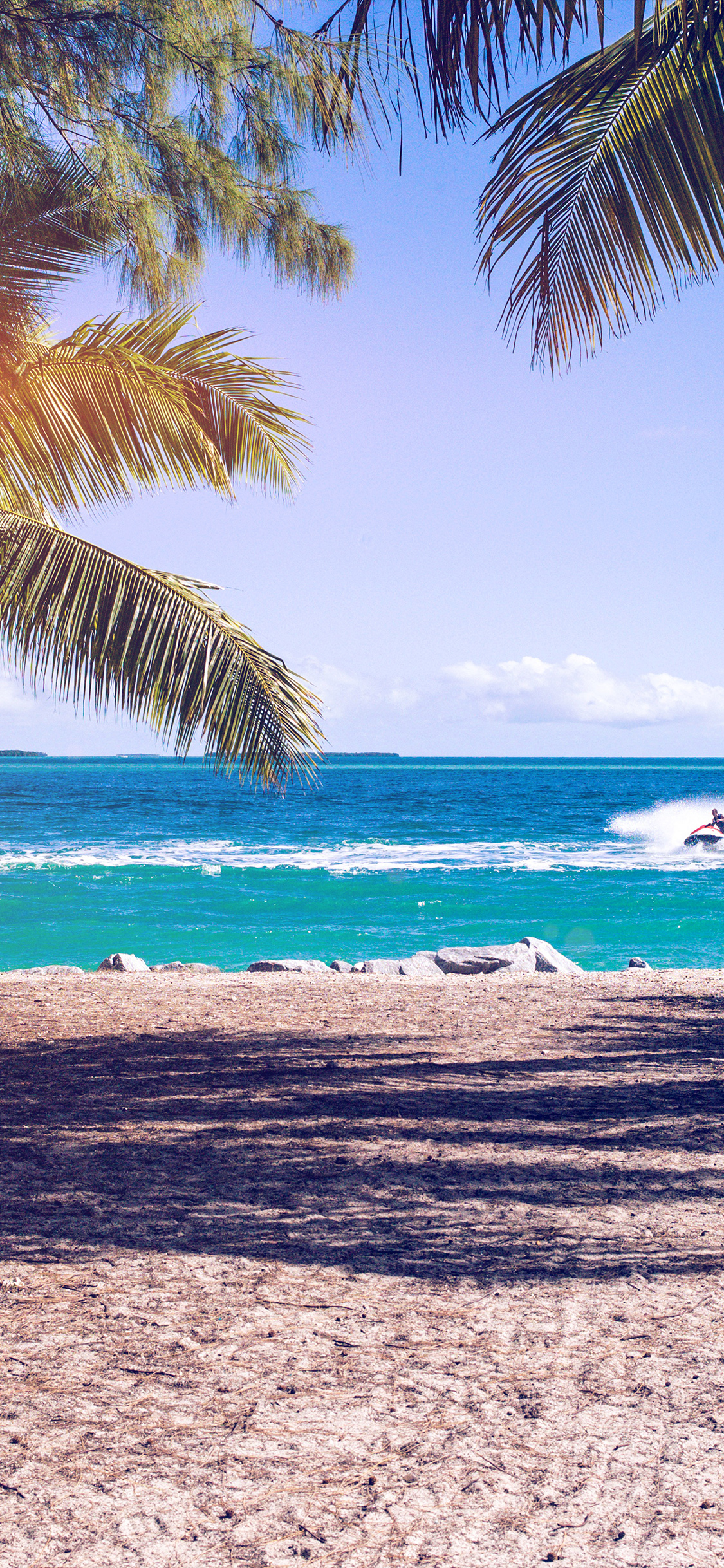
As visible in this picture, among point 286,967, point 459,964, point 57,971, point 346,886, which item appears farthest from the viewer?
point 346,886

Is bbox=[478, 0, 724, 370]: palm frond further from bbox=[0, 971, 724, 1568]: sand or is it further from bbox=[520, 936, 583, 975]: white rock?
bbox=[520, 936, 583, 975]: white rock

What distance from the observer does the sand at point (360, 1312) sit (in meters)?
2.17

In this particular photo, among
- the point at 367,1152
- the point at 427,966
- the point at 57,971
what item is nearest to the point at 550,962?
the point at 427,966

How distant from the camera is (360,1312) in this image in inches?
121

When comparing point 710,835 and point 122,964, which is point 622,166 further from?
point 710,835

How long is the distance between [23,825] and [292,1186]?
39.5 meters

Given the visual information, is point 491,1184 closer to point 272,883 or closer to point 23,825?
point 272,883

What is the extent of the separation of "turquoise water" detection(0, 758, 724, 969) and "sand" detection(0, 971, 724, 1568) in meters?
2.01

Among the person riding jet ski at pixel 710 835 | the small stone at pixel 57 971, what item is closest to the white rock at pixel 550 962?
the small stone at pixel 57 971

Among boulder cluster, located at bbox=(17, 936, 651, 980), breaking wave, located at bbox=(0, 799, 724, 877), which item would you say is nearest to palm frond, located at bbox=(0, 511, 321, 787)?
boulder cluster, located at bbox=(17, 936, 651, 980)

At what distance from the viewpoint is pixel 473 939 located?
588 inches

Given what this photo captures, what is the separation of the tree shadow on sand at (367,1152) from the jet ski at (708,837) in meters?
21.7

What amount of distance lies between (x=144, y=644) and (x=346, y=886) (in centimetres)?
1496

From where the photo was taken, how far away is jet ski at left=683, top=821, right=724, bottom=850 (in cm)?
2728
